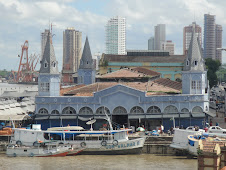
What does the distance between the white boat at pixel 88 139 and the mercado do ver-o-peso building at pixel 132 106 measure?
6.83 meters

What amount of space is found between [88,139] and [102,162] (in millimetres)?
4600

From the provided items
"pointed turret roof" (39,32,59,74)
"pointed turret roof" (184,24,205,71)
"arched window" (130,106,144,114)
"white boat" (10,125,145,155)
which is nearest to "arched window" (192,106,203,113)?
"pointed turret roof" (184,24,205,71)

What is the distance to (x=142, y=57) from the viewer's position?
3799 inches

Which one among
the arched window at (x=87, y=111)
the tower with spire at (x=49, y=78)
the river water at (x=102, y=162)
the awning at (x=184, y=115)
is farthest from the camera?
the tower with spire at (x=49, y=78)

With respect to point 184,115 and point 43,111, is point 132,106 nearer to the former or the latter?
point 184,115

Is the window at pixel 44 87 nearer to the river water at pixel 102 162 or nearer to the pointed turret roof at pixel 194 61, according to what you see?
the river water at pixel 102 162

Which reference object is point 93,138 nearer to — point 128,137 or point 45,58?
point 128,137

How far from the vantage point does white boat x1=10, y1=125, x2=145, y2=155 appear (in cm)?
4978

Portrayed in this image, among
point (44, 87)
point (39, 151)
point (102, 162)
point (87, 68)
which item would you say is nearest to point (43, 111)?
point (44, 87)

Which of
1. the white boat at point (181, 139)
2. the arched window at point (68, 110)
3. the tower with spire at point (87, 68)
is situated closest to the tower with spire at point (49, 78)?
the arched window at point (68, 110)

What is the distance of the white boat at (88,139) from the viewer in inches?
1960

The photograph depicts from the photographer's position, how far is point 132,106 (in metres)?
57.7

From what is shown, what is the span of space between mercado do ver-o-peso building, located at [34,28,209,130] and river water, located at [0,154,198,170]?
823 centimetres

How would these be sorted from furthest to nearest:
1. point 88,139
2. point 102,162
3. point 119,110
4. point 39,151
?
point 119,110 < point 88,139 < point 39,151 < point 102,162
